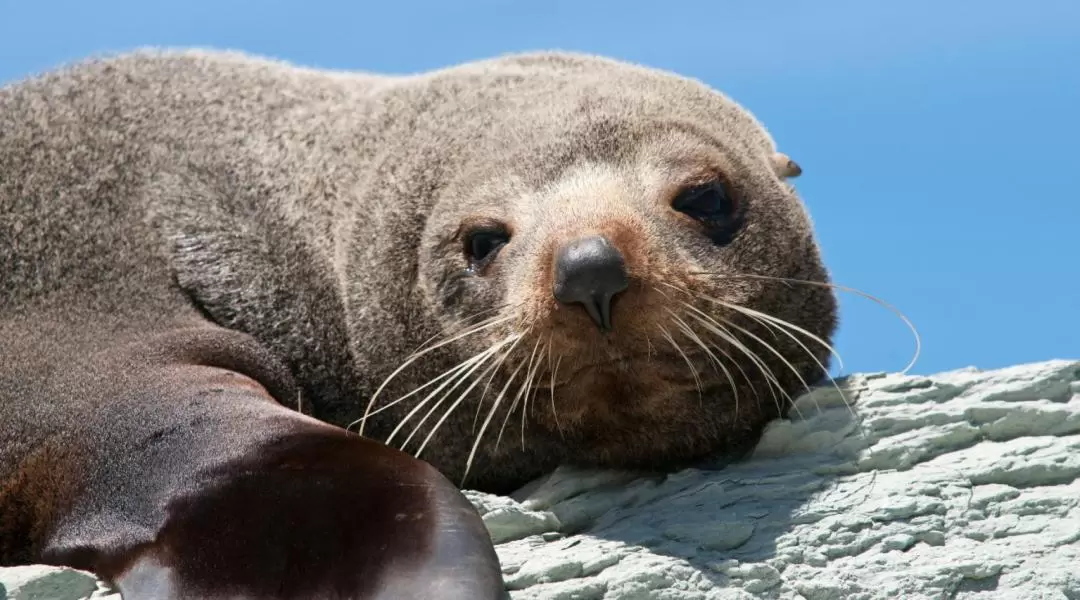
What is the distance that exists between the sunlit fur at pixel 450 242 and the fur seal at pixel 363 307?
16 millimetres

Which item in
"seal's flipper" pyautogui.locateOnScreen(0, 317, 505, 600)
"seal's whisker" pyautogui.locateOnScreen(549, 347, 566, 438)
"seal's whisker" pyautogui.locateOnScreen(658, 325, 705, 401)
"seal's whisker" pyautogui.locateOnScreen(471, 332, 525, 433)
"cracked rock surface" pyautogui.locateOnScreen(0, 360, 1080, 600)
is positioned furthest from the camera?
"seal's whisker" pyautogui.locateOnScreen(471, 332, 525, 433)

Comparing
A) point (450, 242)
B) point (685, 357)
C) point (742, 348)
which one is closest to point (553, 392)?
point (685, 357)

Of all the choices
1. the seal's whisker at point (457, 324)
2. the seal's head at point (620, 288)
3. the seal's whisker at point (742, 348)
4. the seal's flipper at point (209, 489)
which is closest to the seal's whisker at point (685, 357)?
the seal's head at point (620, 288)

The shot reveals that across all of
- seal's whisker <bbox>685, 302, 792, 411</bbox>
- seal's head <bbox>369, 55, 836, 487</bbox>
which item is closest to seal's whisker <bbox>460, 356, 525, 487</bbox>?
seal's head <bbox>369, 55, 836, 487</bbox>

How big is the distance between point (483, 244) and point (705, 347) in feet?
3.85

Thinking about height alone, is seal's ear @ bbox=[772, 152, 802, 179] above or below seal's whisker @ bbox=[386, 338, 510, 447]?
above

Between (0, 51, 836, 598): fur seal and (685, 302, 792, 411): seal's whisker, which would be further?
(685, 302, 792, 411): seal's whisker

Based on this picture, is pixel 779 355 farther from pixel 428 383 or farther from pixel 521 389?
pixel 428 383

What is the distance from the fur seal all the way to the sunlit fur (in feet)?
0.05

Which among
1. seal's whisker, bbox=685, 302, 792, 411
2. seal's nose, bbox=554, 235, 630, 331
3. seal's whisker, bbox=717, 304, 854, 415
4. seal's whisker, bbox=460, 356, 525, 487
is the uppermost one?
seal's whisker, bbox=717, 304, 854, 415

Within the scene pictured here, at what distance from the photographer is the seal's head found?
20.4 ft

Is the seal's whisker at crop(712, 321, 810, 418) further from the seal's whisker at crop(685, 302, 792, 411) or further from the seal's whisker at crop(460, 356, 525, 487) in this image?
the seal's whisker at crop(460, 356, 525, 487)

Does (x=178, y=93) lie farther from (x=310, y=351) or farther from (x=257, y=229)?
(x=310, y=351)

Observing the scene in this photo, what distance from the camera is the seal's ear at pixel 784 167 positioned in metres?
7.74
